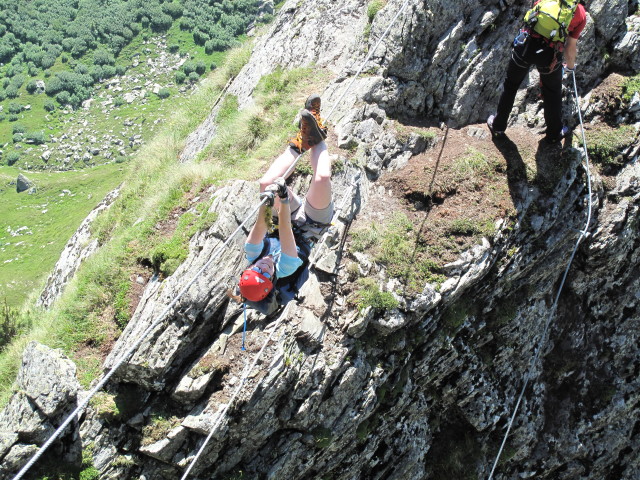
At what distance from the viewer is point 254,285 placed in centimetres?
675

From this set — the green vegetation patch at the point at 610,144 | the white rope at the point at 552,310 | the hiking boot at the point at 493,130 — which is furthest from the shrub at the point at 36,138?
the green vegetation patch at the point at 610,144

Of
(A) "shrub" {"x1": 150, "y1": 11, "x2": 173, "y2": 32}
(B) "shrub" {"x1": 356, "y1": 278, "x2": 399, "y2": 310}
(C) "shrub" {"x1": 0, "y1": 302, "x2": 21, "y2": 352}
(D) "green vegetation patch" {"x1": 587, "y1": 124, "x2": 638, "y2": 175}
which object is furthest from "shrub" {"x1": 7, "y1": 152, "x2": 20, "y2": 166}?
(D) "green vegetation patch" {"x1": 587, "y1": 124, "x2": 638, "y2": 175}

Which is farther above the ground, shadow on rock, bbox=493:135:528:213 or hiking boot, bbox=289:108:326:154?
hiking boot, bbox=289:108:326:154

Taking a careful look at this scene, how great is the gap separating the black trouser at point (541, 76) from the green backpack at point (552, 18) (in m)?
0.25

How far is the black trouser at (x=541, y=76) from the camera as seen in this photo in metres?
8.30

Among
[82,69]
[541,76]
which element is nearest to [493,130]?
[541,76]

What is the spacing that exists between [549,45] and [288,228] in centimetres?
580

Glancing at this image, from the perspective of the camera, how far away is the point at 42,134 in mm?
82188

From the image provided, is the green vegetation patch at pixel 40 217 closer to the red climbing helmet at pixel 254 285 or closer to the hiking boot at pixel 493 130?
the red climbing helmet at pixel 254 285

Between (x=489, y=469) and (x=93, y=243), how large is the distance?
12.5 metres

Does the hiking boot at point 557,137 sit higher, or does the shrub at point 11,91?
the hiking boot at point 557,137

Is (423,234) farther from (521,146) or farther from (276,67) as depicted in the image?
(276,67)

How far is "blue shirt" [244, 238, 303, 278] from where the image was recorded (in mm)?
7188

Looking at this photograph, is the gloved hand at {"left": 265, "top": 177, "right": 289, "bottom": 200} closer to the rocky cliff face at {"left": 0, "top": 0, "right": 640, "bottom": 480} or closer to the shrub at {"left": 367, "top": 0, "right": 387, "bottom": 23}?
the rocky cliff face at {"left": 0, "top": 0, "right": 640, "bottom": 480}
